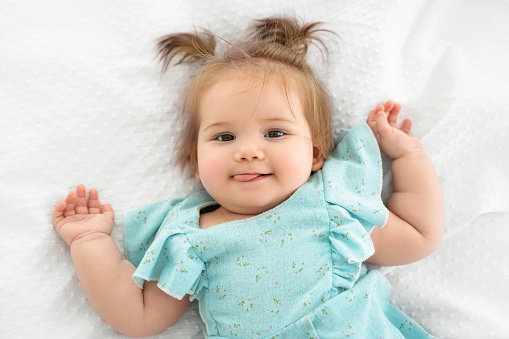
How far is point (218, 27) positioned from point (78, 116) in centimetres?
45

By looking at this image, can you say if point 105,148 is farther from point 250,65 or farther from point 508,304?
point 508,304

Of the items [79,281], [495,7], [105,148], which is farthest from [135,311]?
[495,7]

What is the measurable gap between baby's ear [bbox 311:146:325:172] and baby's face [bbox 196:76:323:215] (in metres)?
0.08

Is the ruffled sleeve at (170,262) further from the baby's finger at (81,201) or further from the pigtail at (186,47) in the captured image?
the pigtail at (186,47)

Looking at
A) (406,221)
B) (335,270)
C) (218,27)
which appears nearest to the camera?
(335,270)

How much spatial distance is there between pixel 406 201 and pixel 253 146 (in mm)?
425

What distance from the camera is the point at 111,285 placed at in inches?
50.0

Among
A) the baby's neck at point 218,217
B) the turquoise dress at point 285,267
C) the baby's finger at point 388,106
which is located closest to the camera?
the turquoise dress at point 285,267

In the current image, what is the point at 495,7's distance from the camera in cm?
160

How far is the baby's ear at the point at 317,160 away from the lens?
1399mm

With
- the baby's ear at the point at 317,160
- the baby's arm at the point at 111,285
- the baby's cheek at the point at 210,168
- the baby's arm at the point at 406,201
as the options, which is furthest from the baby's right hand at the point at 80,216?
the baby's arm at the point at 406,201

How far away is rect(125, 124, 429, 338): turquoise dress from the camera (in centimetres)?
123

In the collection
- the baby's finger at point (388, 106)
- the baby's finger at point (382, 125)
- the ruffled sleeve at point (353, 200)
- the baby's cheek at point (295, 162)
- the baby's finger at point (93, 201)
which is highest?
the baby's finger at point (388, 106)

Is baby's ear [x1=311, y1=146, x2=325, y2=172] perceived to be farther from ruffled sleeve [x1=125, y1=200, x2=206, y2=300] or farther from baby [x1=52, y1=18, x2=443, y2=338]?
ruffled sleeve [x1=125, y1=200, x2=206, y2=300]
